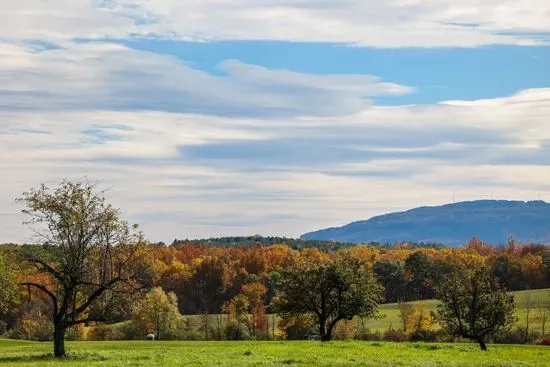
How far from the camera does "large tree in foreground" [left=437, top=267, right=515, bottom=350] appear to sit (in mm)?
62062

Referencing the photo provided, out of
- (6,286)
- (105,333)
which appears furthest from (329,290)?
(105,333)

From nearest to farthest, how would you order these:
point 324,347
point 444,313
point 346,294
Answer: point 324,347 < point 444,313 < point 346,294

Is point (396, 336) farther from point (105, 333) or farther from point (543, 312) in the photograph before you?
point (105, 333)

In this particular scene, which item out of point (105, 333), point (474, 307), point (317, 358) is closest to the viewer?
point (317, 358)

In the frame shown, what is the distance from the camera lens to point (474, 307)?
204 feet

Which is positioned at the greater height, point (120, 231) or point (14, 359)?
point (120, 231)

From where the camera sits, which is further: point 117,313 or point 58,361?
point 117,313

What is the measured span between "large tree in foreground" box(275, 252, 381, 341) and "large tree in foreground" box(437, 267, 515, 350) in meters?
16.3

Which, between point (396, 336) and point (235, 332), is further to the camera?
point (235, 332)

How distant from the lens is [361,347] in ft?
185

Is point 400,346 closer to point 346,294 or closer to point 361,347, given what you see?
point 361,347

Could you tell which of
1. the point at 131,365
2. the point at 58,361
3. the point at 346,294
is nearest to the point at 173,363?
the point at 131,365

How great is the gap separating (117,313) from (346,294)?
31.2 metres

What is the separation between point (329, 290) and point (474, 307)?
19.4 meters
